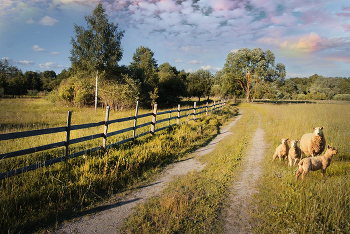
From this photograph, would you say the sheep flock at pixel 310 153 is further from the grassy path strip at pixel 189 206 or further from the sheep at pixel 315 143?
the grassy path strip at pixel 189 206

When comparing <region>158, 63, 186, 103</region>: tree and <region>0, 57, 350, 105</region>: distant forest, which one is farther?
<region>158, 63, 186, 103</region>: tree

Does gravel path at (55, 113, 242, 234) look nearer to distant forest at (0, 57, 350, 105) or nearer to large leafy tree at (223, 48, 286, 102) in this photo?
distant forest at (0, 57, 350, 105)

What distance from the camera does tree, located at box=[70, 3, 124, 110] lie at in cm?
2244

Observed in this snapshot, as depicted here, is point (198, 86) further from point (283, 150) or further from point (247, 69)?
point (283, 150)

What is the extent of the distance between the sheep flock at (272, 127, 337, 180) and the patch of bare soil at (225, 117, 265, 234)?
Answer: 2.99ft

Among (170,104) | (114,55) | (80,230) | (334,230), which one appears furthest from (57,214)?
(170,104)

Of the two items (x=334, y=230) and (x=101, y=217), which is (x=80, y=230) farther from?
(x=334, y=230)

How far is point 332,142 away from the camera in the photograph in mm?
7684

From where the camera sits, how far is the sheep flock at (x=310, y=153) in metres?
4.49

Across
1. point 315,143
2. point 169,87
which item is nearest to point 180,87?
point 169,87

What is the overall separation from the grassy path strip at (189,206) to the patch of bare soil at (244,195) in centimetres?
16

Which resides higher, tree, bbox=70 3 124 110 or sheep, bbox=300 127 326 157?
tree, bbox=70 3 124 110

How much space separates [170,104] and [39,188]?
35759 mm

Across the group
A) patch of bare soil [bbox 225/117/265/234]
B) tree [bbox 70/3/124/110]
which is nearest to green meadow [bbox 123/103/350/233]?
patch of bare soil [bbox 225/117/265/234]
